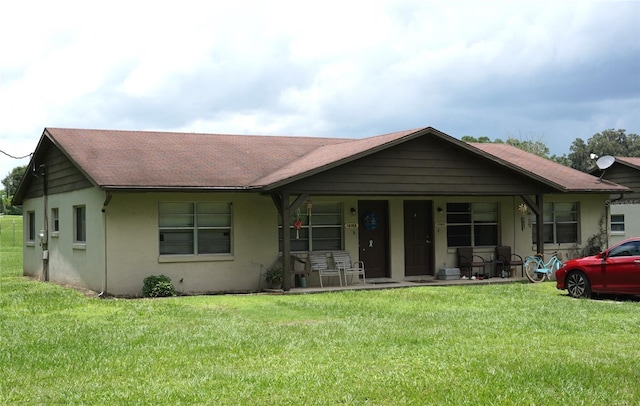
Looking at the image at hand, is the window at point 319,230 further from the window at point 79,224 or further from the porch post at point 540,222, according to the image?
the porch post at point 540,222

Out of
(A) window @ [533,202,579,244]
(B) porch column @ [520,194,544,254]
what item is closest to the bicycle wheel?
(B) porch column @ [520,194,544,254]

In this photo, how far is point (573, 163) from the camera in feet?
270

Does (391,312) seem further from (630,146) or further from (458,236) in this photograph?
(630,146)

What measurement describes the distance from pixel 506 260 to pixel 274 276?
696cm

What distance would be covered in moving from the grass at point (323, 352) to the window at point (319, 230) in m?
4.14

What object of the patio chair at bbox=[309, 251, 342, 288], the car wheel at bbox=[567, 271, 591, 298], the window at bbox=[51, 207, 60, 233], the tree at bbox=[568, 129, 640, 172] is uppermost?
the tree at bbox=[568, 129, 640, 172]

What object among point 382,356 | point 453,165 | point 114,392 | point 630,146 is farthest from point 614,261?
point 630,146

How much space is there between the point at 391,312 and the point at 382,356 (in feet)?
14.9

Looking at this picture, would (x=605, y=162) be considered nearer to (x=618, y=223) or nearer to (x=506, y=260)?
(x=618, y=223)

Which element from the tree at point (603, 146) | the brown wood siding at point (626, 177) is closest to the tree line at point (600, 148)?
the tree at point (603, 146)

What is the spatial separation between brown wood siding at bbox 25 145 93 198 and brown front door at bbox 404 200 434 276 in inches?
332

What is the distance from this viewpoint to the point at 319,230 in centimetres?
2012

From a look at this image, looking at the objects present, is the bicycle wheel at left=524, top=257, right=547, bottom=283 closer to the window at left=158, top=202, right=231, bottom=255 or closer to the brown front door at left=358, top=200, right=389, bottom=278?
the brown front door at left=358, top=200, right=389, bottom=278

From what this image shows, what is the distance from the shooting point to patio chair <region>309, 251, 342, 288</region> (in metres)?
19.3
